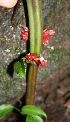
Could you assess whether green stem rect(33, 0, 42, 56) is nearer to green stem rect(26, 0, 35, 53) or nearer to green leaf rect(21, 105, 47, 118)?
green stem rect(26, 0, 35, 53)

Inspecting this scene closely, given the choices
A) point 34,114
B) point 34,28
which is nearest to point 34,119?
point 34,114

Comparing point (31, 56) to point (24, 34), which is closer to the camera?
point (31, 56)

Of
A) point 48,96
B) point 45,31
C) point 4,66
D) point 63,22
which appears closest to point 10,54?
point 4,66

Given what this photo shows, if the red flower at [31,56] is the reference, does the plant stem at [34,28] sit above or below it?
above

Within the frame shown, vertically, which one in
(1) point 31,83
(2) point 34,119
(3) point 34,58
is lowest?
(2) point 34,119

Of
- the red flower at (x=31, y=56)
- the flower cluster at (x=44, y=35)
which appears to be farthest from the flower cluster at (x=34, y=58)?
the flower cluster at (x=44, y=35)

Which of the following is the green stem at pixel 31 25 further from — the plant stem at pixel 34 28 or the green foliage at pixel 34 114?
the green foliage at pixel 34 114

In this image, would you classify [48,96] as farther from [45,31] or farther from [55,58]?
[45,31]

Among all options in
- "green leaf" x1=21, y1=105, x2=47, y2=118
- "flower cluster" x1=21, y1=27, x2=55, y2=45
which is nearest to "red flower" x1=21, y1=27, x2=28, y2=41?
"flower cluster" x1=21, y1=27, x2=55, y2=45

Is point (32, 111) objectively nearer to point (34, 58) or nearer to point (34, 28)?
point (34, 58)

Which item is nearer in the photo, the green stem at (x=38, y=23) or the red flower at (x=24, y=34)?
the green stem at (x=38, y=23)

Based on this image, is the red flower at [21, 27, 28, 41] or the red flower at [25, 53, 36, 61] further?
the red flower at [21, 27, 28, 41]

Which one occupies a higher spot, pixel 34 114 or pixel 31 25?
pixel 31 25
